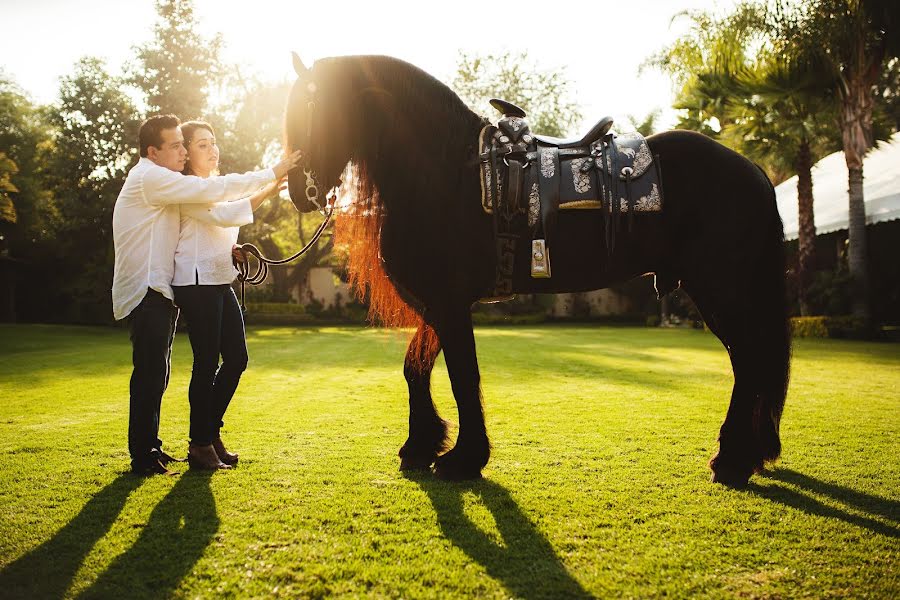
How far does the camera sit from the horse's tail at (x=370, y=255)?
3.42 meters

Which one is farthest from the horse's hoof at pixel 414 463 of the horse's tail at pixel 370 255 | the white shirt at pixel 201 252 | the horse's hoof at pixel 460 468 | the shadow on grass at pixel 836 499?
the shadow on grass at pixel 836 499

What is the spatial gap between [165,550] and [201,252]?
68.7 inches

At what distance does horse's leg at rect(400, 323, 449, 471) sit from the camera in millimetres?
3525

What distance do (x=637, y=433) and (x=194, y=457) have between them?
9.88 ft

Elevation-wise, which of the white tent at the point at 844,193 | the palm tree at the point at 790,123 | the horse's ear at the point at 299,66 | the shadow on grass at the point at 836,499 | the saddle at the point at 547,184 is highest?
the palm tree at the point at 790,123

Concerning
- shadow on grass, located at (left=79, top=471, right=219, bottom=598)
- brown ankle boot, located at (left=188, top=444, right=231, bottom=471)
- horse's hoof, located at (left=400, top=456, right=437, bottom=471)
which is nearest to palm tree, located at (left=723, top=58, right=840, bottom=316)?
horse's hoof, located at (left=400, top=456, right=437, bottom=471)

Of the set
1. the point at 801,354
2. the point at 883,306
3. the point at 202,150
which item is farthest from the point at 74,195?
the point at 883,306

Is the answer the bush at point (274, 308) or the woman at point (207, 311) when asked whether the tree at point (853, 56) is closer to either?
the woman at point (207, 311)

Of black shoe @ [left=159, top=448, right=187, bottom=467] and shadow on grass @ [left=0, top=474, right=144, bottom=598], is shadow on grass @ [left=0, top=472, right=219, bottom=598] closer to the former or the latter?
shadow on grass @ [left=0, top=474, right=144, bottom=598]

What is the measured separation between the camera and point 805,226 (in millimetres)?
16484

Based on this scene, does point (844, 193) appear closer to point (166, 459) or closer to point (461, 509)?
point (461, 509)

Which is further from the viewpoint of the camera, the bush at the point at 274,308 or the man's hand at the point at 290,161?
the bush at the point at 274,308

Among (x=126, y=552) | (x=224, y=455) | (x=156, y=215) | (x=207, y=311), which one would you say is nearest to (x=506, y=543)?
(x=126, y=552)

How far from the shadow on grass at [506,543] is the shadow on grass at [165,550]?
1036mm
